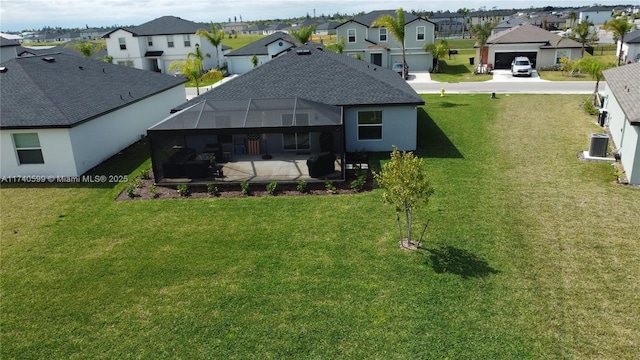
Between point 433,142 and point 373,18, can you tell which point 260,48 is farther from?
point 433,142

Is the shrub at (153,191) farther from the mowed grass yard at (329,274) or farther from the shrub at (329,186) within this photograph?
the shrub at (329,186)

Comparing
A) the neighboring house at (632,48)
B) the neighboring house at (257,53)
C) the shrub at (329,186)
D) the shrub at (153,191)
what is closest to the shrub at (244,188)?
the shrub at (329,186)

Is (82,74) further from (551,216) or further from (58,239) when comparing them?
(551,216)

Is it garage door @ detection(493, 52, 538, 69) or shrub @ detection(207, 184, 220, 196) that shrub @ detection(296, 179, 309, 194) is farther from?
garage door @ detection(493, 52, 538, 69)

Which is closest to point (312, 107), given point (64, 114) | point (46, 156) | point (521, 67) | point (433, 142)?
point (433, 142)

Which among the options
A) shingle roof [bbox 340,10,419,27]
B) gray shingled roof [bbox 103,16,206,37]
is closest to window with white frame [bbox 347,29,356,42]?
shingle roof [bbox 340,10,419,27]
